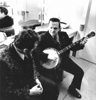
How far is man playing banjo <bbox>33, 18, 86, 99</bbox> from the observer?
1.57m

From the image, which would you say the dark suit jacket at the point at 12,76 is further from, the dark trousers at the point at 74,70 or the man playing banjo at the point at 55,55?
the dark trousers at the point at 74,70

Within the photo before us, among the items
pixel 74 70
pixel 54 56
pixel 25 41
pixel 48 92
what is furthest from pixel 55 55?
pixel 25 41

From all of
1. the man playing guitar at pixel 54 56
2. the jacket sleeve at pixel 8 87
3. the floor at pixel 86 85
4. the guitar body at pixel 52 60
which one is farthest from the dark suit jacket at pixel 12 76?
the floor at pixel 86 85

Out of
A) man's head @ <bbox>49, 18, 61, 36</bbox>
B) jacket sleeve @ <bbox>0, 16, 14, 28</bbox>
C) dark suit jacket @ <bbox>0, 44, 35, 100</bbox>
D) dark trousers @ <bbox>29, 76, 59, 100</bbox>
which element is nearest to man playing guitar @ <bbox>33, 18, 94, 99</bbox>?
man's head @ <bbox>49, 18, 61, 36</bbox>

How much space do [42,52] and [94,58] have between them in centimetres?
139

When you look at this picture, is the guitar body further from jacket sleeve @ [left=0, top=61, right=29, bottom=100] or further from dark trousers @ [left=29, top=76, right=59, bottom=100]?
jacket sleeve @ [left=0, top=61, right=29, bottom=100]

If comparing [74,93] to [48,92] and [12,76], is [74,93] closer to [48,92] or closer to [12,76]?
[48,92]

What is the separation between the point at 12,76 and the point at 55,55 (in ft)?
2.53

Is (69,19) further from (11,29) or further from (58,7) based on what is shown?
(11,29)

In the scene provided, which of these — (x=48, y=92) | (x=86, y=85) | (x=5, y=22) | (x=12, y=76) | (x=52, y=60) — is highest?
(x=5, y=22)

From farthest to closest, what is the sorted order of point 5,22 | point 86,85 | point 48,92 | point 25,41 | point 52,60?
point 5,22 → point 86,85 → point 52,60 → point 48,92 → point 25,41

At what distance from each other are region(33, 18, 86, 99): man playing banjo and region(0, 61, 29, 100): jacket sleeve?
1.73 ft

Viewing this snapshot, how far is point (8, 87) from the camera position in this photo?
0.94 meters

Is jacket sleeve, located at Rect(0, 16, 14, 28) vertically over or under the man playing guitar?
over
